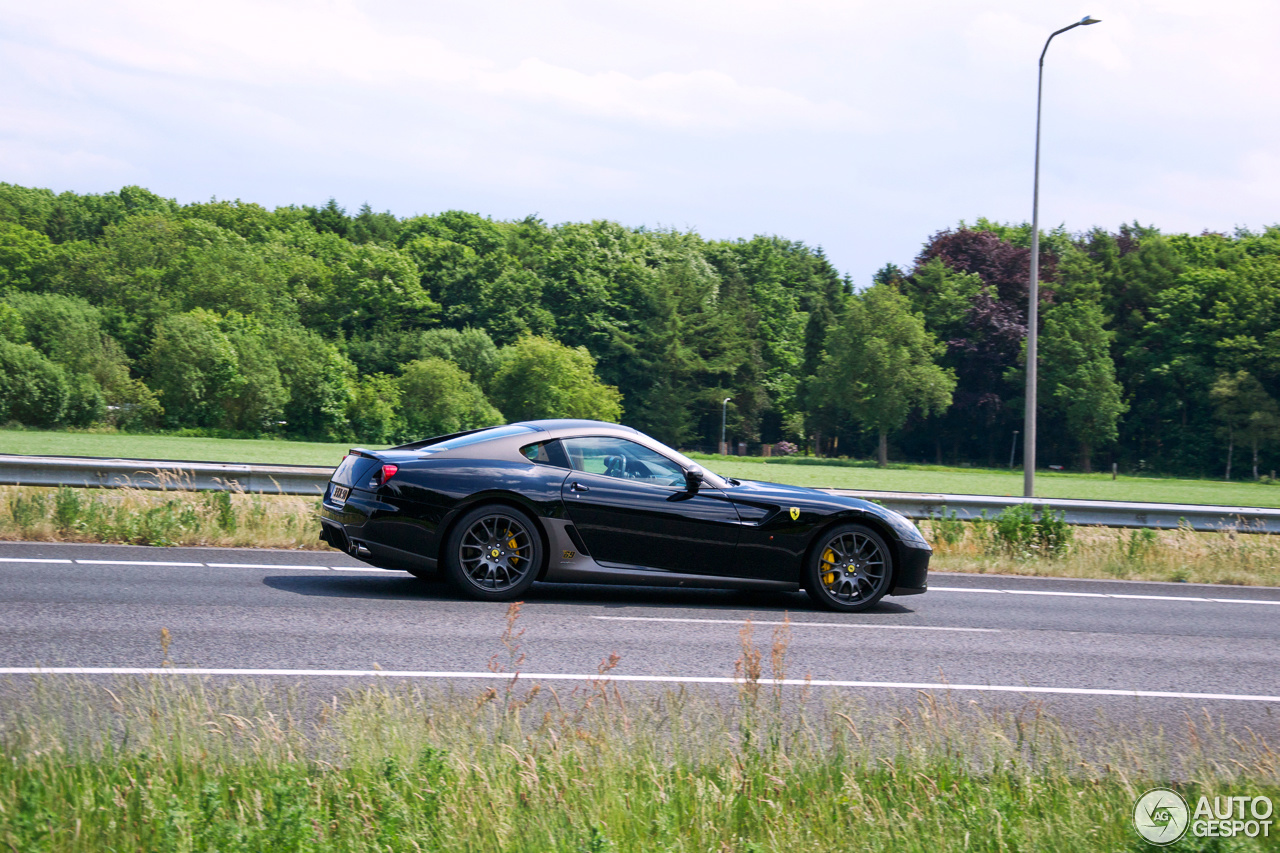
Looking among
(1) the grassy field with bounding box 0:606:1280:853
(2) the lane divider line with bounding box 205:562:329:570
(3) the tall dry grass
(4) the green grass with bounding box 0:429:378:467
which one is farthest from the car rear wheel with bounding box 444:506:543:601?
(4) the green grass with bounding box 0:429:378:467

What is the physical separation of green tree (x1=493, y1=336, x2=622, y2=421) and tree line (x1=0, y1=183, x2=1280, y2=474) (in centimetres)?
21

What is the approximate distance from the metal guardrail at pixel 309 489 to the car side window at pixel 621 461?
200 inches

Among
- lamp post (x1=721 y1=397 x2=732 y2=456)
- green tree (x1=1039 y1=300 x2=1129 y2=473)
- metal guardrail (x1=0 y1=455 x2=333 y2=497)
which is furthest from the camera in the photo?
lamp post (x1=721 y1=397 x2=732 y2=456)

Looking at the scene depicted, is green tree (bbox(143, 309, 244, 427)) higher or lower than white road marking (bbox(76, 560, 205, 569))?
higher

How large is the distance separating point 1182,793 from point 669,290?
90.5 m

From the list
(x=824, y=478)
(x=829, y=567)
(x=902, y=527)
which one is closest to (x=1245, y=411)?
(x=824, y=478)

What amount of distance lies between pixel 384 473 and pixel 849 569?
160 inches

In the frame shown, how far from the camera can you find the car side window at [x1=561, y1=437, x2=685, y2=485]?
9336mm

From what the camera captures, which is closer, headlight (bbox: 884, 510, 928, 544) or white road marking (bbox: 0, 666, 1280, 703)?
white road marking (bbox: 0, 666, 1280, 703)

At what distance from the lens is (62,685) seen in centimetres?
572

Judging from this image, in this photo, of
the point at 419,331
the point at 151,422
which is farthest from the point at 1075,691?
the point at 419,331

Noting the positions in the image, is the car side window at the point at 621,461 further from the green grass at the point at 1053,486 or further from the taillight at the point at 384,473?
the green grass at the point at 1053,486

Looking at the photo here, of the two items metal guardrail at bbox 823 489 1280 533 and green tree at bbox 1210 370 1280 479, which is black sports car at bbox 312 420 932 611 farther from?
green tree at bbox 1210 370 1280 479

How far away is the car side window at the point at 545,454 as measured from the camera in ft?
30.4
